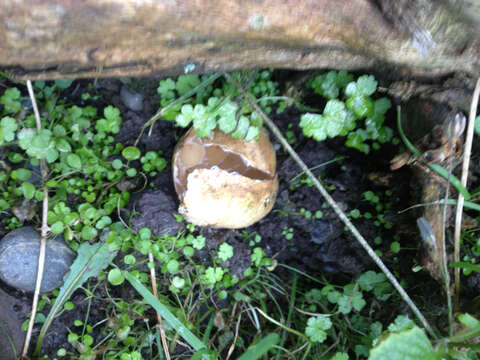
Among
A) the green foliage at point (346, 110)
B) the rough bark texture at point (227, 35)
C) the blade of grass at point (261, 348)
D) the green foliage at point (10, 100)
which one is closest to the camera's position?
the rough bark texture at point (227, 35)

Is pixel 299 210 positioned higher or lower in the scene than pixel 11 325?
higher

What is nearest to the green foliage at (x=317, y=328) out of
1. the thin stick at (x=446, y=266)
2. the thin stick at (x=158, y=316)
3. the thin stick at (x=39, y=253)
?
the thin stick at (x=446, y=266)

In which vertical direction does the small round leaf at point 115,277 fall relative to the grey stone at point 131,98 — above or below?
below

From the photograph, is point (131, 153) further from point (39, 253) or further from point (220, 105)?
point (39, 253)

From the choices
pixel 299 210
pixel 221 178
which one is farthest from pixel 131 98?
pixel 299 210

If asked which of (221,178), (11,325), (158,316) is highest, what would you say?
(221,178)

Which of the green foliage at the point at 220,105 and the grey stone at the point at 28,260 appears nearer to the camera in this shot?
the green foliage at the point at 220,105

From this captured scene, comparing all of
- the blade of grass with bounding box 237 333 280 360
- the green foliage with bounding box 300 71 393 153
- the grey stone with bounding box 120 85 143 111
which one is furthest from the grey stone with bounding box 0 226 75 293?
the green foliage with bounding box 300 71 393 153

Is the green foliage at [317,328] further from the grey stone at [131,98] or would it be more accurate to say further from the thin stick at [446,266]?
the grey stone at [131,98]
